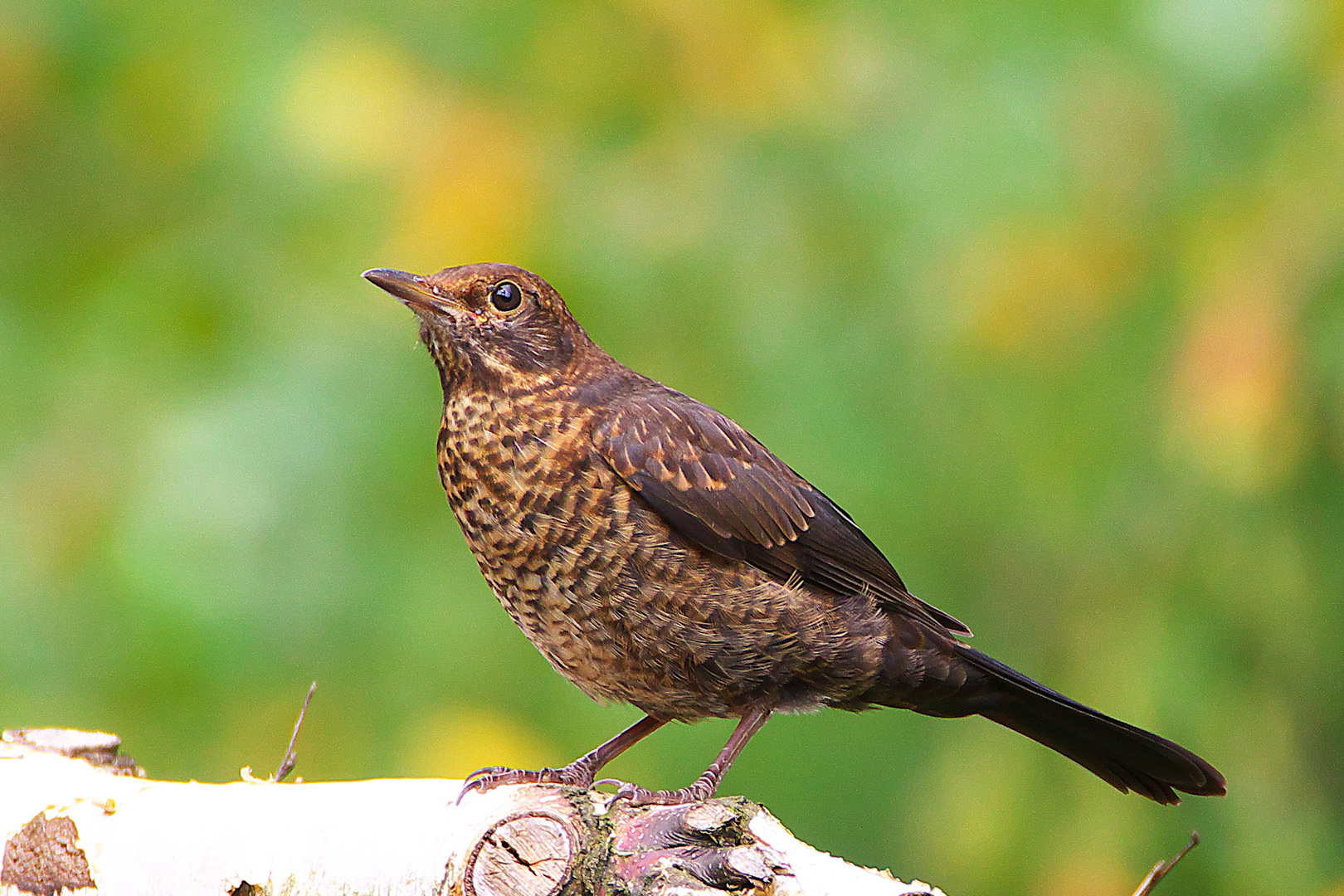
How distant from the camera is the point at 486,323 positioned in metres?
2.56

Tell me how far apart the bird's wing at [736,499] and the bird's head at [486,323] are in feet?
0.62

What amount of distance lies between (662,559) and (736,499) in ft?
0.71

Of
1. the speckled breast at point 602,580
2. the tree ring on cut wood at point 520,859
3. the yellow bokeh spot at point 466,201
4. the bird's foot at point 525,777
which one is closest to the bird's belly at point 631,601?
the speckled breast at point 602,580

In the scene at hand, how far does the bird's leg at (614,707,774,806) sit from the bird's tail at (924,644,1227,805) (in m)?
0.47

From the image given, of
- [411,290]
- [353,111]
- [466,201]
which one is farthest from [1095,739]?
[353,111]

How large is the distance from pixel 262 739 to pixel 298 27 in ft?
5.87

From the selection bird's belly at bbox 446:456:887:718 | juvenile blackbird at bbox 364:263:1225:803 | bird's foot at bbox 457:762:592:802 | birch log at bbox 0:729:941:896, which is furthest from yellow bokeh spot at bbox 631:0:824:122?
birch log at bbox 0:729:941:896

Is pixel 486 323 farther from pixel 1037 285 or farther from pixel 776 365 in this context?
pixel 1037 285

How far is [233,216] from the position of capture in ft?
11.6

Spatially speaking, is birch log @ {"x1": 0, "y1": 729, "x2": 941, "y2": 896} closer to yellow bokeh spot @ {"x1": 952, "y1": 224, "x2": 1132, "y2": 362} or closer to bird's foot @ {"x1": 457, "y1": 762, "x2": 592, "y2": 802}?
bird's foot @ {"x1": 457, "y1": 762, "x2": 592, "y2": 802}

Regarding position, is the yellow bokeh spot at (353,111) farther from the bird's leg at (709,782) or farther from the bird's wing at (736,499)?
the bird's leg at (709,782)

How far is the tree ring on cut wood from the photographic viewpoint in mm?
1783

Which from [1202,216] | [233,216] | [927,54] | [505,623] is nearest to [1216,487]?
[1202,216]

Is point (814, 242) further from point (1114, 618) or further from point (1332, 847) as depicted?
point (1332, 847)
